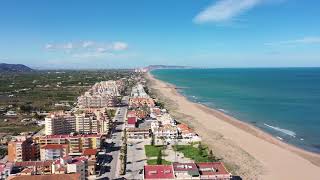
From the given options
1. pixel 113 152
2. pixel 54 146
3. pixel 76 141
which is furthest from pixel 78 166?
pixel 113 152

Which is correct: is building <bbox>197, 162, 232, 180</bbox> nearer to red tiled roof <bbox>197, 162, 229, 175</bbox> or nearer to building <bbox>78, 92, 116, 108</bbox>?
red tiled roof <bbox>197, 162, 229, 175</bbox>

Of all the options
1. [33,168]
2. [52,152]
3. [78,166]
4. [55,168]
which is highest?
[78,166]

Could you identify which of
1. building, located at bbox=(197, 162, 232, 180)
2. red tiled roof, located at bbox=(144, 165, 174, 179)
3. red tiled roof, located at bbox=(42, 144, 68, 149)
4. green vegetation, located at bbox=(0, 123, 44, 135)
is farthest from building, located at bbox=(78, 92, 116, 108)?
building, located at bbox=(197, 162, 232, 180)

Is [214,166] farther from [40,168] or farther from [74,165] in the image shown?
[40,168]

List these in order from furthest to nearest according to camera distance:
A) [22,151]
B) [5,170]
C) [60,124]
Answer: [60,124], [22,151], [5,170]

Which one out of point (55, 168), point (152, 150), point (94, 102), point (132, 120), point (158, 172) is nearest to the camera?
point (158, 172)

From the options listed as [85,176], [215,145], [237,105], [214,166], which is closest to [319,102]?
[237,105]

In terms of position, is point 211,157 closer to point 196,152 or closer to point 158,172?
point 196,152
